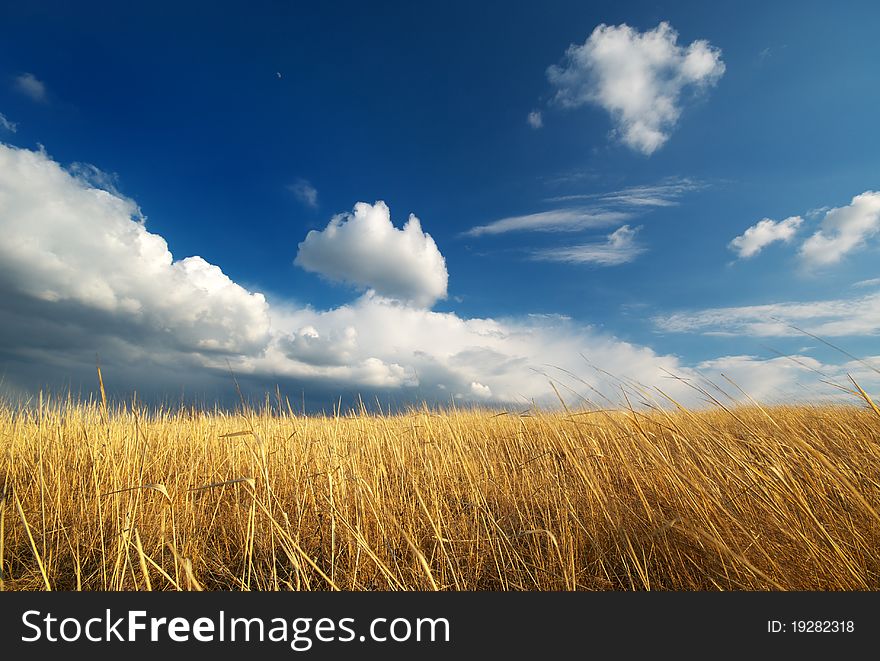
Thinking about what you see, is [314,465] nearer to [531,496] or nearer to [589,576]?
[531,496]

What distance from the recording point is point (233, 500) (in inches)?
150

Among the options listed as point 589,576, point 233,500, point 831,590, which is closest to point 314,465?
point 233,500

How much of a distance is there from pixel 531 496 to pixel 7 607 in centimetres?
307

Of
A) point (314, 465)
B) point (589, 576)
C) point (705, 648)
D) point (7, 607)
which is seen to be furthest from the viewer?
point (314, 465)

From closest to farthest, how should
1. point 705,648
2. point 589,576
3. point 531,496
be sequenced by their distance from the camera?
1. point 705,648
2. point 589,576
3. point 531,496

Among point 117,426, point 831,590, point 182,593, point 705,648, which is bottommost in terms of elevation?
point 705,648

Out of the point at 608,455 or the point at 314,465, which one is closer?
the point at 608,455

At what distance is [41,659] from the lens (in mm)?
1704

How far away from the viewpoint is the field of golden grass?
2092mm

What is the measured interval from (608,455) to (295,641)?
120 inches

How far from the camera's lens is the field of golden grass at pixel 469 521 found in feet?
6.86

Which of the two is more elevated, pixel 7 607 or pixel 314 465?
pixel 314 465

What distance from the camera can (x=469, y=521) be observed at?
321 centimetres

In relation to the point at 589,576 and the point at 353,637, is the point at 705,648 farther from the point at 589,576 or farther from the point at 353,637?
the point at 353,637
